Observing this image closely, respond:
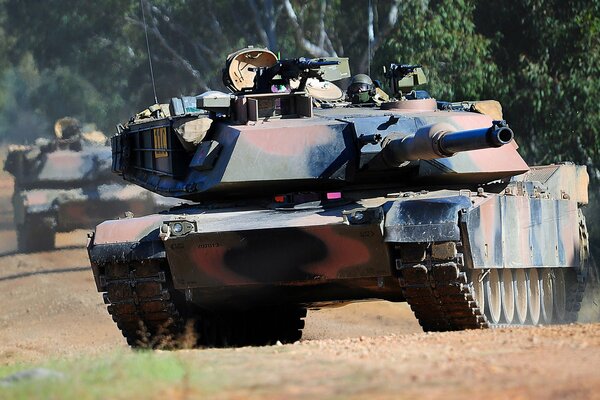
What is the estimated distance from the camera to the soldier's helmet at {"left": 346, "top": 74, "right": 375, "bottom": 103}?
15734mm

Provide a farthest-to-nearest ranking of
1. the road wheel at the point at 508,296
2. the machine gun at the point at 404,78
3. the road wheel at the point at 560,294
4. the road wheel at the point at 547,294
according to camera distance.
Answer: the road wheel at the point at 560,294, the road wheel at the point at 547,294, the machine gun at the point at 404,78, the road wheel at the point at 508,296

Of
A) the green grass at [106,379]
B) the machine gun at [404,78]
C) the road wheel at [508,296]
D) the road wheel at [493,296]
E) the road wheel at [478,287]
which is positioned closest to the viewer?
the green grass at [106,379]

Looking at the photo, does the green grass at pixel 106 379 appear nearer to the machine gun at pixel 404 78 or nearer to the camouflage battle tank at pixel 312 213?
the camouflage battle tank at pixel 312 213

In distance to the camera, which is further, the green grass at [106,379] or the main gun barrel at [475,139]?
the main gun barrel at [475,139]

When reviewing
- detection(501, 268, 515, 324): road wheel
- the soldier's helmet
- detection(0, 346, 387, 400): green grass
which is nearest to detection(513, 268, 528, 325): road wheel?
detection(501, 268, 515, 324): road wheel

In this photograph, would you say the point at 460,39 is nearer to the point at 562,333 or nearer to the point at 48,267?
the point at 48,267

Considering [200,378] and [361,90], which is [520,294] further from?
[200,378]

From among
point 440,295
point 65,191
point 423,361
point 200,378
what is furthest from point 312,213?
point 65,191

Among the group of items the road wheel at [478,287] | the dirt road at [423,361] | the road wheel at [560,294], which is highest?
the dirt road at [423,361]

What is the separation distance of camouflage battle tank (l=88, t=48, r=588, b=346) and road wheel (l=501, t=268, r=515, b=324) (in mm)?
34

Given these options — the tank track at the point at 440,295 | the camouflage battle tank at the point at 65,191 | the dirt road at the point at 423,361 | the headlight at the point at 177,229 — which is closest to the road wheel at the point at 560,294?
the dirt road at the point at 423,361

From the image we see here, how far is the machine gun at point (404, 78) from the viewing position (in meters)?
15.5

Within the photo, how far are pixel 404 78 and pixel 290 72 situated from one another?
171 cm

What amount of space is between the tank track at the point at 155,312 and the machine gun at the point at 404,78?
297 centimetres
